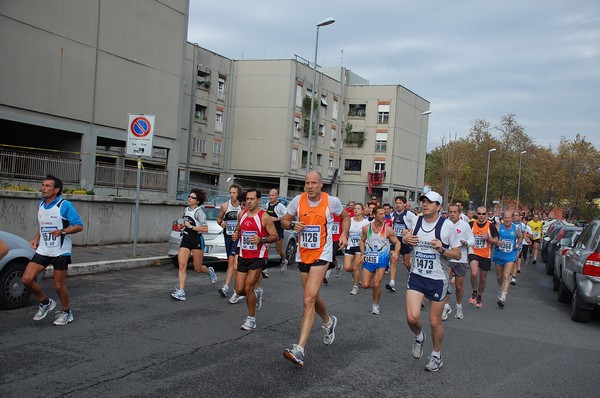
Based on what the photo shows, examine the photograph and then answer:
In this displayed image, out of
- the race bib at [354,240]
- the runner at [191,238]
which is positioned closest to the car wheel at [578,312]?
the race bib at [354,240]

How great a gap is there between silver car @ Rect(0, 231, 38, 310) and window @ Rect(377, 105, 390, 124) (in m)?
52.8

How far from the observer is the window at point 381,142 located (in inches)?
2330

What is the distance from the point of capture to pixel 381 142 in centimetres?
5947

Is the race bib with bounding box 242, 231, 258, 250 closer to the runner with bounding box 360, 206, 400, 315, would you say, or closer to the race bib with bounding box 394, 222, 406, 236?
the runner with bounding box 360, 206, 400, 315

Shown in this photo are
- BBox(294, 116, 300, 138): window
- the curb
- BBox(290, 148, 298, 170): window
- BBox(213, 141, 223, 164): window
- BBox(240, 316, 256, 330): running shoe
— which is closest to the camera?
BBox(240, 316, 256, 330): running shoe

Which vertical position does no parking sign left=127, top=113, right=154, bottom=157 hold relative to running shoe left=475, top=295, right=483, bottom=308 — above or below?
above

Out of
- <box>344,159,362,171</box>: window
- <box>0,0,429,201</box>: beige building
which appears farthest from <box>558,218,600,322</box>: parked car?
<box>344,159,362,171</box>: window

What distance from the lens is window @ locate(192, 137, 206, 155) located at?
4516 cm

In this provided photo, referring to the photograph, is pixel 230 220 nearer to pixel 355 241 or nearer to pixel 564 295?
pixel 355 241

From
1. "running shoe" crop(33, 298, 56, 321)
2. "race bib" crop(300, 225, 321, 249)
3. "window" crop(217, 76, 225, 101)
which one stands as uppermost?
"window" crop(217, 76, 225, 101)

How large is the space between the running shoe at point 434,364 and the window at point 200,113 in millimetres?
40908

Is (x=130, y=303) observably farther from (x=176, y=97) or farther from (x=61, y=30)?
(x=176, y=97)

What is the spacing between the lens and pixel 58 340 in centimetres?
661

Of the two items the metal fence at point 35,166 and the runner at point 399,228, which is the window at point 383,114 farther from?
the runner at point 399,228
